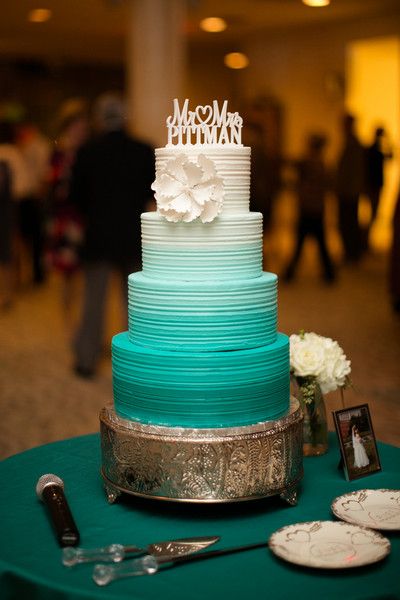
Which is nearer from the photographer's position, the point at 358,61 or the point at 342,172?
the point at 342,172

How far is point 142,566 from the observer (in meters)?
1.78

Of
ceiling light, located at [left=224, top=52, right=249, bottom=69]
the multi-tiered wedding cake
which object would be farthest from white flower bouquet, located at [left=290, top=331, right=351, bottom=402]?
ceiling light, located at [left=224, top=52, right=249, bottom=69]

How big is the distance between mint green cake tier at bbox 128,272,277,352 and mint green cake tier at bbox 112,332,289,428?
0.09ft

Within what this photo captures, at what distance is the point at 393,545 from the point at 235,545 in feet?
1.06

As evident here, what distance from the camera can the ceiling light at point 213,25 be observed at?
13.6 m

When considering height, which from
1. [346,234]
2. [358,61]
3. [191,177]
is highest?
[358,61]

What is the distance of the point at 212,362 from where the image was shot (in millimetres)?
2084

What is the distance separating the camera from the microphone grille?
216 centimetres

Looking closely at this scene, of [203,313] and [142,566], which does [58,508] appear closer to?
[142,566]

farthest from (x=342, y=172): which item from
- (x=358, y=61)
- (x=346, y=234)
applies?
(x=358, y=61)

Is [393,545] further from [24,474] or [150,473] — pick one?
[24,474]

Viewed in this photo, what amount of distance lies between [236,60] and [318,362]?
579 inches

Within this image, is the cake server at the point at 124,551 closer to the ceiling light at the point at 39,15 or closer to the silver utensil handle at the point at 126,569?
the silver utensil handle at the point at 126,569

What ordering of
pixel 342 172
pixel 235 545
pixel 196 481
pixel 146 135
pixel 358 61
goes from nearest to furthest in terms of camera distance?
1. pixel 235 545
2. pixel 196 481
3. pixel 146 135
4. pixel 342 172
5. pixel 358 61
